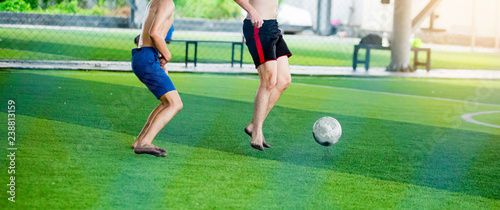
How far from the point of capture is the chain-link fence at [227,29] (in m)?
20.3

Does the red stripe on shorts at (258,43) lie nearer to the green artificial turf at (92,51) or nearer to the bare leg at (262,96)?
the bare leg at (262,96)

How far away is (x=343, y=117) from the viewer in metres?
9.38

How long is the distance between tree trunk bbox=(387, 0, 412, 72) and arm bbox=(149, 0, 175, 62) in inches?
473

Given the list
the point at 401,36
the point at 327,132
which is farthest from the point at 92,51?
the point at 327,132

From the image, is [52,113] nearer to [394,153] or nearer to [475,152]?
[394,153]

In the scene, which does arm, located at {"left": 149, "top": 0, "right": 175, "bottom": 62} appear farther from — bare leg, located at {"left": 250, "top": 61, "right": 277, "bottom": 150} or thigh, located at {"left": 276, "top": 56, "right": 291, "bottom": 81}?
thigh, located at {"left": 276, "top": 56, "right": 291, "bottom": 81}

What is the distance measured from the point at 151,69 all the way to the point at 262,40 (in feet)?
3.69

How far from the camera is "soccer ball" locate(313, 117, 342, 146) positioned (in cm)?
688

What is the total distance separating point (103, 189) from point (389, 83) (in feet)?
35.0

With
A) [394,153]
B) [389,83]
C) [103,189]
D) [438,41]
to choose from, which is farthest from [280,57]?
[438,41]

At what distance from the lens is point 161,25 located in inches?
236

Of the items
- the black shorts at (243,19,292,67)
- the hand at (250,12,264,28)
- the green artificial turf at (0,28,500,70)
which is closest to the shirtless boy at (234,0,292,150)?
the black shorts at (243,19,292,67)

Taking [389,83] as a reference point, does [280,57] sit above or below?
above

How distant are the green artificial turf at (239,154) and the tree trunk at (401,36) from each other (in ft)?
20.1
